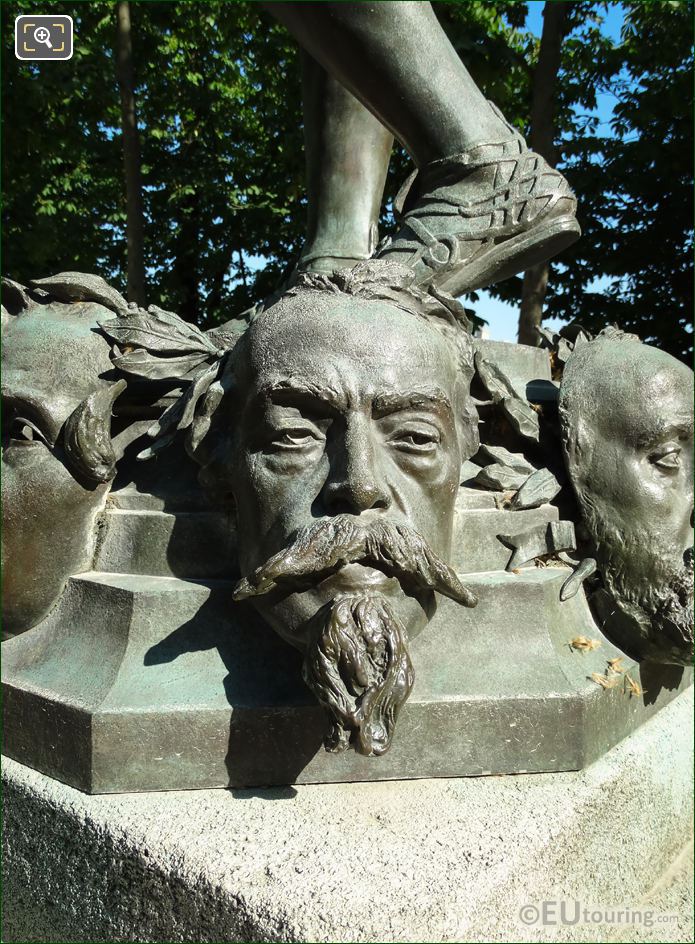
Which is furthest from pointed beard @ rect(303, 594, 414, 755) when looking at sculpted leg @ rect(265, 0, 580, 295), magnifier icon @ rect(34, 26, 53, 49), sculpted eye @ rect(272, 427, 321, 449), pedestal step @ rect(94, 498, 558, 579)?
magnifier icon @ rect(34, 26, 53, 49)

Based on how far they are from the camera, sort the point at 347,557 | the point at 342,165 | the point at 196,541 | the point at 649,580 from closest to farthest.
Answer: the point at 347,557
the point at 196,541
the point at 649,580
the point at 342,165

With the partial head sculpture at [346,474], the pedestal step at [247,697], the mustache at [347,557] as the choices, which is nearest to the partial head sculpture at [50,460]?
the pedestal step at [247,697]

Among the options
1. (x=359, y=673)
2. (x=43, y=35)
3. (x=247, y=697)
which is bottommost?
(x=247, y=697)

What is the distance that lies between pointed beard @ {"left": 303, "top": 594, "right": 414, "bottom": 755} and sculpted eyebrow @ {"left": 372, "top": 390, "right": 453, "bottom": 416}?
18.5 inches

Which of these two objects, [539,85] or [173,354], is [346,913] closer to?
[173,354]

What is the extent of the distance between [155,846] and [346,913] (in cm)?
45

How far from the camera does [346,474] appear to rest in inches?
75.7

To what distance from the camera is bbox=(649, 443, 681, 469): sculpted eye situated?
99.7 inches

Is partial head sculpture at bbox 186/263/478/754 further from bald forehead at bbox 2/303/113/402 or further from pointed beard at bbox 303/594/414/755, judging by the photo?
bald forehead at bbox 2/303/113/402

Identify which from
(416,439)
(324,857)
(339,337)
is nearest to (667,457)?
(416,439)

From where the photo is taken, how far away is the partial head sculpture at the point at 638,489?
97.2 inches

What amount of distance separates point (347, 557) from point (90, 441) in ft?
2.93

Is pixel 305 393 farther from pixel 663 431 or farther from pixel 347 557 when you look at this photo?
pixel 663 431

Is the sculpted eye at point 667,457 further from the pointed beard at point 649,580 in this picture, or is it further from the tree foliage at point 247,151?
the tree foliage at point 247,151
